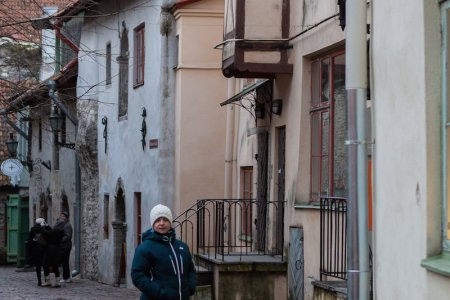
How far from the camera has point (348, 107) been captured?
26.5 ft

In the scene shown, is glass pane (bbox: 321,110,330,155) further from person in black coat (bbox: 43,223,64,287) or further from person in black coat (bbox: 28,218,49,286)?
person in black coat (bbox: 28,218,49,286)

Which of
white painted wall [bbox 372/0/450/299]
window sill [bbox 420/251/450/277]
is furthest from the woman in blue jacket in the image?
window sill [bbox 420/251/450/277]

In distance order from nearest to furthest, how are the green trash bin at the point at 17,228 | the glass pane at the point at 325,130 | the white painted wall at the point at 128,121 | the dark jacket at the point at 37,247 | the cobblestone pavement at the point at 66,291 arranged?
the glass pane at the point at 325,130
the cobblestone pavement at the point at 66,291
the white painted wall at the point at 128,121
the dark jacket at the point at 37,247
the green trash bin at the point at 17,228

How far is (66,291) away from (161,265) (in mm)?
15441

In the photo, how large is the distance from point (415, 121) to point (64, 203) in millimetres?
26903

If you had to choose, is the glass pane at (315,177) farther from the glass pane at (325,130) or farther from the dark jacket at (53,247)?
the dark jacket at (53,247)

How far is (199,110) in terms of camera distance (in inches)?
898

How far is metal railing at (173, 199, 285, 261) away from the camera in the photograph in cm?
1730

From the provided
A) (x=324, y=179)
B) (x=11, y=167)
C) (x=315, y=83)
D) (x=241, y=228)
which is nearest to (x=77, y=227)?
(x=11, y=167)

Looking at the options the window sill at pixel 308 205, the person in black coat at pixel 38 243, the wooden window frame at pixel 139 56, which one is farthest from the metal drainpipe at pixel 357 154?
the person in black coat at pixel 38 243

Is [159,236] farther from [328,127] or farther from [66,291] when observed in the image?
[66,291]

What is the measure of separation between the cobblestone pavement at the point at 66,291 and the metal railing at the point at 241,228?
2516 mm

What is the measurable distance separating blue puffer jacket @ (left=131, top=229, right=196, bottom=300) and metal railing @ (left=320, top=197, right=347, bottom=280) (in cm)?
300

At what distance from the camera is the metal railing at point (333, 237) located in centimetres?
1315
